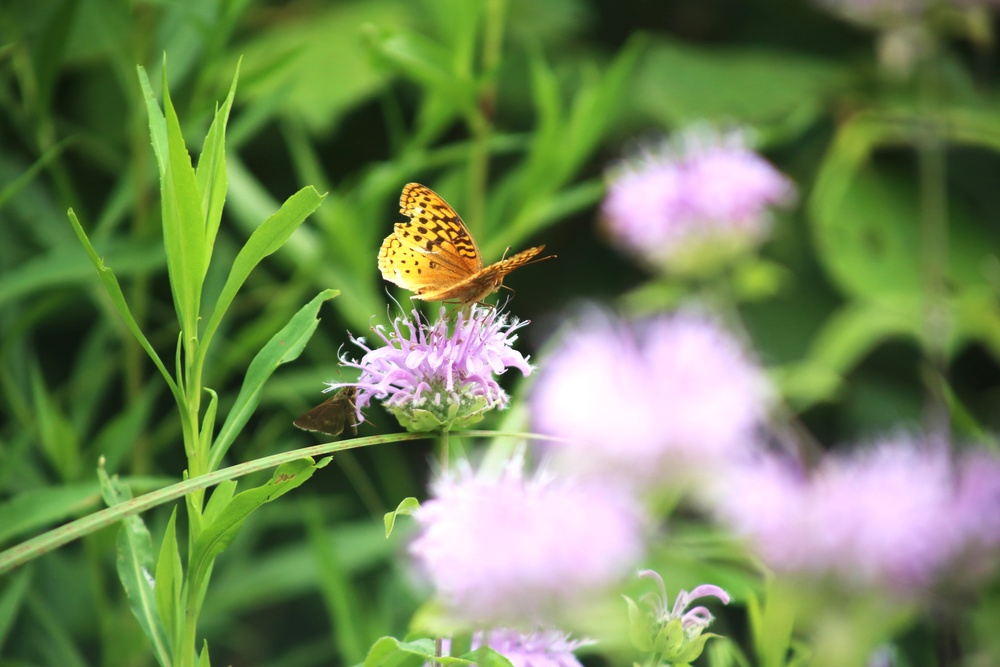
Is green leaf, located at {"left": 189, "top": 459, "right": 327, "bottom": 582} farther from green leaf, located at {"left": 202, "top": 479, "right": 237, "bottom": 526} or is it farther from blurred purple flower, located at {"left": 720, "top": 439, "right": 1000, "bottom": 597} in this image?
blurred purple flower, located at {"left": 720, "top": 439, "right": 1000, "bottom": 597}

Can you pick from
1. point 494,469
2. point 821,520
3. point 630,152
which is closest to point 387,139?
point 630,152

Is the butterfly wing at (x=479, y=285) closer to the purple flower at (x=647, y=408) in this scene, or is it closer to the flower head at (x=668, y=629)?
the purple flower at (x=647, y=408)

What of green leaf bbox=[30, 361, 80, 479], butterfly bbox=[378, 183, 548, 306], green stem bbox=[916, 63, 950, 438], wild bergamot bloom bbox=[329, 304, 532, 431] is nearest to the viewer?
wild bergamot bloom bbox=[329, 304, 532, 431]

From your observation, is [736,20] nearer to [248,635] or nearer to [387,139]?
[387,139]

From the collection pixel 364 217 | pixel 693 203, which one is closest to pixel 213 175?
pixel 364 217

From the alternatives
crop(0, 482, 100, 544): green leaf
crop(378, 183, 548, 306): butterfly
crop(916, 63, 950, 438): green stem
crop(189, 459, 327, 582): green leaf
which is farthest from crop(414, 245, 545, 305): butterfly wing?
crop(916, 63, 950, 438): green stem
